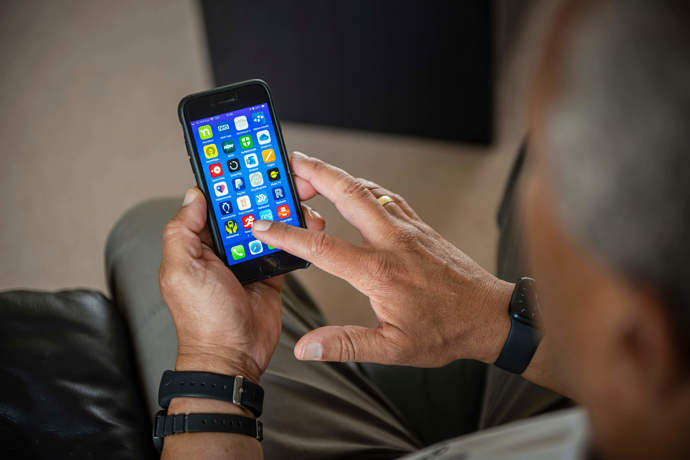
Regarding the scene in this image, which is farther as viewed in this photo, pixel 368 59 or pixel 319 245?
pixel 368 59

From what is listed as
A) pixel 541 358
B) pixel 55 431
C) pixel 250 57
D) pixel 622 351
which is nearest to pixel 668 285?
pixel 622 351

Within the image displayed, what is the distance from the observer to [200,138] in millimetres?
910

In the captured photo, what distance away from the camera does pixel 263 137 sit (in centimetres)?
93

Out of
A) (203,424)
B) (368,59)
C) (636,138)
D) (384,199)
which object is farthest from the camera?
(368,59)

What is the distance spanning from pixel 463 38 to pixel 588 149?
171cm

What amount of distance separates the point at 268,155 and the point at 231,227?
0.12 m

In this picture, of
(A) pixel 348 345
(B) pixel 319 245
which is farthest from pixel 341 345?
(B) pixel 319 245

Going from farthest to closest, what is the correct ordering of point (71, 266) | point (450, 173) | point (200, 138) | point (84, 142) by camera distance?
point (84, 142), point (450, 173), point (71, 266), point (200, 138)

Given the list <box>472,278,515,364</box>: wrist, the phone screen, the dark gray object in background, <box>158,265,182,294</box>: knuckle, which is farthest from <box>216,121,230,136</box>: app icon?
the dark gray object in background

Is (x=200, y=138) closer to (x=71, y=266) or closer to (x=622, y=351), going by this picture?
(x=622, y=351)

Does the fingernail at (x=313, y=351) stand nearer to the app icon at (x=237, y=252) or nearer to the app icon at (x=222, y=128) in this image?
the app icon at (x=237, y=252)

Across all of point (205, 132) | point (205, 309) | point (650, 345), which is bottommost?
point (205, 309)

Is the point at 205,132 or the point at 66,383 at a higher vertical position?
the point at 205,132

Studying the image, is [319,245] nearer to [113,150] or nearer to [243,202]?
[243,202]
